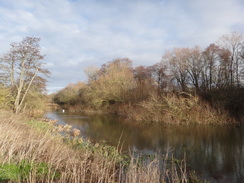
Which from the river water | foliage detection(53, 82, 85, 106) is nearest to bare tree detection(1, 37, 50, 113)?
the river water

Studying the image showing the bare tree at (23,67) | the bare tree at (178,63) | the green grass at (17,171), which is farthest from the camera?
the bare tree at (178,63)

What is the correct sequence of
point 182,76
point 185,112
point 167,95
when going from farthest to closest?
point 182,76 < point 167,95 < point 185,112

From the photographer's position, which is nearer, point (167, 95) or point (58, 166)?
point (58, 166)

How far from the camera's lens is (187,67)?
1193 inches

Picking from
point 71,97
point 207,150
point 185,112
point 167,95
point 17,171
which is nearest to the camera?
point 17,171

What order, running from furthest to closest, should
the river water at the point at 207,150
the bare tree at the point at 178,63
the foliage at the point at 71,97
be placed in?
the foliage at the point at 71,97 → the bare tree at the point at 178,63 → the river water at the point at 207,150

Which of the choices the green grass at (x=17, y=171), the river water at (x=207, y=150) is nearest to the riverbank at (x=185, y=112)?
the river water at (x=207, y=150)

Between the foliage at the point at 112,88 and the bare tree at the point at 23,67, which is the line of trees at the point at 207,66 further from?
the bare tree at the point at 23,67

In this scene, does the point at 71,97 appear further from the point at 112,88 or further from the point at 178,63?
the point at 178,63

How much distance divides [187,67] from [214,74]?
13.8 feet

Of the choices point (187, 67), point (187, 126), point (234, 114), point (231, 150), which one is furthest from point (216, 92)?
point (231, 150)

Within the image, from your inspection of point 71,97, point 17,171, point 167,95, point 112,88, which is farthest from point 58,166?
point 71,97

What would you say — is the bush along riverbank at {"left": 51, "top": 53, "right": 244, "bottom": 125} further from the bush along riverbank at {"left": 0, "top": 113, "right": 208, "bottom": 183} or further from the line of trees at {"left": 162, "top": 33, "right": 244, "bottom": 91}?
the bush along riverbank at {"left": 0, "top": 113, "right": 208, "bottom": 183}

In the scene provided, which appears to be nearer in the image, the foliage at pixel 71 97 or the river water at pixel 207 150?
the river water at pixel 207 150
